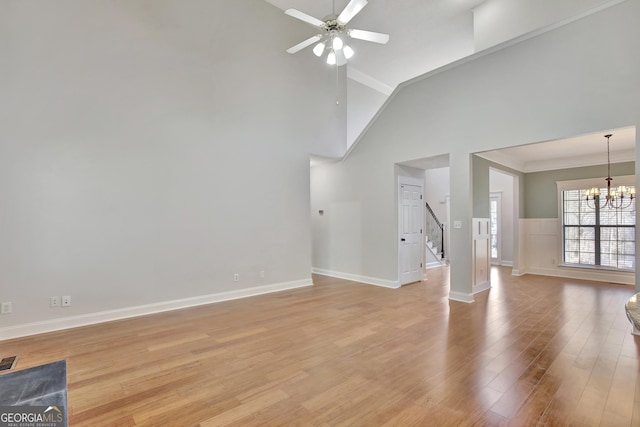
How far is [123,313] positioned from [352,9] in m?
4.91

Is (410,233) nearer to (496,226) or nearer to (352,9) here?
(496,226)

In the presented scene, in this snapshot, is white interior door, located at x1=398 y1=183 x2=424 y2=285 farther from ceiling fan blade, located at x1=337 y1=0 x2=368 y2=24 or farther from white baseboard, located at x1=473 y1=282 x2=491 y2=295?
ceiling fan blade, located at x1=337 y1=0 x2=368 y2=24

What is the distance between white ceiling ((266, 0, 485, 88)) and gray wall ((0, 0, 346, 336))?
4.33 ft

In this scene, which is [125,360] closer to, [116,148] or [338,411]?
[338,411]

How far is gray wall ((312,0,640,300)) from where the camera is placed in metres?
3.58

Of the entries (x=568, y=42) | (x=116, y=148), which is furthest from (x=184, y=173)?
(x=568, y=42)

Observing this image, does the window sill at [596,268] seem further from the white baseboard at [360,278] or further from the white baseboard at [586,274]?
the white baseboard at [360,278]

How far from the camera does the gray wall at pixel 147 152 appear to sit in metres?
3.58

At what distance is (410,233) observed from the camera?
6387 millimetres

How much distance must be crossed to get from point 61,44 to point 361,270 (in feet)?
19.9

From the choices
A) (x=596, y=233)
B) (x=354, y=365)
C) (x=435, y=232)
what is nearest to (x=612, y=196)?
(x=596, y=233)

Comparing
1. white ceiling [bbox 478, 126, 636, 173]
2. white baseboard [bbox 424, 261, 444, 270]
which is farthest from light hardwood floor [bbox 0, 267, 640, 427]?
white baseboard [bbox 424, 261, 444, 270]

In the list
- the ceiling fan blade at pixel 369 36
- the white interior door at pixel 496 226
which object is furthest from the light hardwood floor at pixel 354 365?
the white interior door at pixel 496 226

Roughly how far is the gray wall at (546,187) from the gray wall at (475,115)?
3.86 m
